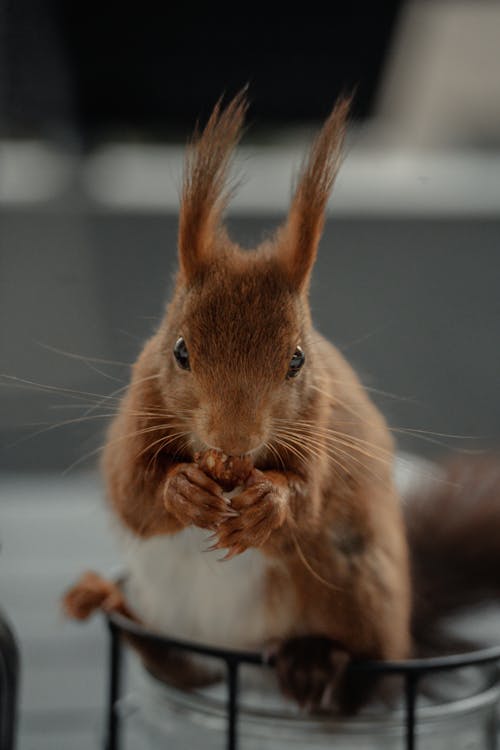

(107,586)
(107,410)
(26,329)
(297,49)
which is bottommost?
(107,586)

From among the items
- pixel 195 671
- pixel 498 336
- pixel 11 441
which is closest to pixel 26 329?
pixel 11 441

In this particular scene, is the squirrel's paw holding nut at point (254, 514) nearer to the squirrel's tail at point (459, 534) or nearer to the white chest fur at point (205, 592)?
the white chest fur at point (205, 592)

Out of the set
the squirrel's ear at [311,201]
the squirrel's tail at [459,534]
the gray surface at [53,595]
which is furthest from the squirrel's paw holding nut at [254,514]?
the gray surface at [53,595]

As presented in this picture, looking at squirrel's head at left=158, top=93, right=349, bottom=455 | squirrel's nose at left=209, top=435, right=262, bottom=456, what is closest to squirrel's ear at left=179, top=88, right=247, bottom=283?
squirrel's head at left=158, top=93, right=349, bottom=455

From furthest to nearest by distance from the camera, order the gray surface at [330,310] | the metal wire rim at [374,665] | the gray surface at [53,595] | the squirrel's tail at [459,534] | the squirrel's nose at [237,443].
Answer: the gray surface at [53,595]
the squirrel's tail at [459,534]
the gray surface at [330,310]
the metal wire rim at [374,665]
the squirrel's nose at [237,443]

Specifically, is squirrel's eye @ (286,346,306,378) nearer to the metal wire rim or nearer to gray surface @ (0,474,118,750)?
the metal wire rim

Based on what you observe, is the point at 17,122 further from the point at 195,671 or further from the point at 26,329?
the point at 195,671

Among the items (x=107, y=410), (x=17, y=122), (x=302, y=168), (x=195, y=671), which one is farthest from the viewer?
(x=17, y=122)
